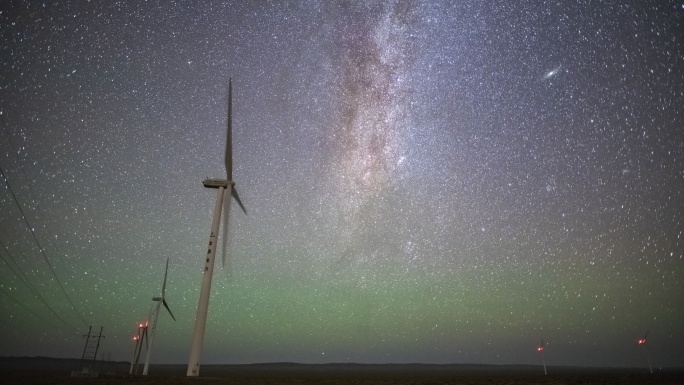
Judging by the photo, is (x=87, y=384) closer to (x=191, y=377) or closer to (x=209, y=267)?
(x=191, y=377)

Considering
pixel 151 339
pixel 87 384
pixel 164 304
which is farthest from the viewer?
pixel 164 304

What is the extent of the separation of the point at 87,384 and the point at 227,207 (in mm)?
22456

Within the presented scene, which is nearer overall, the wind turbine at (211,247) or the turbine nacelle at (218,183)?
the wind turbine at (211,247)

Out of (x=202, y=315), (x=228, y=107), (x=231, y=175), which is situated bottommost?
(x=202, y=315)

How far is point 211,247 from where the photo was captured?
45.8m

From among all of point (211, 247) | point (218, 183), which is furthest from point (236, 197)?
point (211, 247)

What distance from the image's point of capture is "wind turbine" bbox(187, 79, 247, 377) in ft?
140

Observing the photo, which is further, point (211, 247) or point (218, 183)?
point (218, 183)

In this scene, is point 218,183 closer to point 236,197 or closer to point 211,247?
point 236,197

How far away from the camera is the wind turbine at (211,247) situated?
4259cm

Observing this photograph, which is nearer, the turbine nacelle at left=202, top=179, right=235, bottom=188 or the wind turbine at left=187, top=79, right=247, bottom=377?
the wind turbine at left=187, top=79, right=247, bottom=377

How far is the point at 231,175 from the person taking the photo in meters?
53.5

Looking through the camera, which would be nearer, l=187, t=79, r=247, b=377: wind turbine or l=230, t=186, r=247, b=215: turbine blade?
l=187, t=79, r=247, b=377: wind turbine

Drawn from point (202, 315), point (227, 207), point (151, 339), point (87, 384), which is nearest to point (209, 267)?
point (202, 315)
